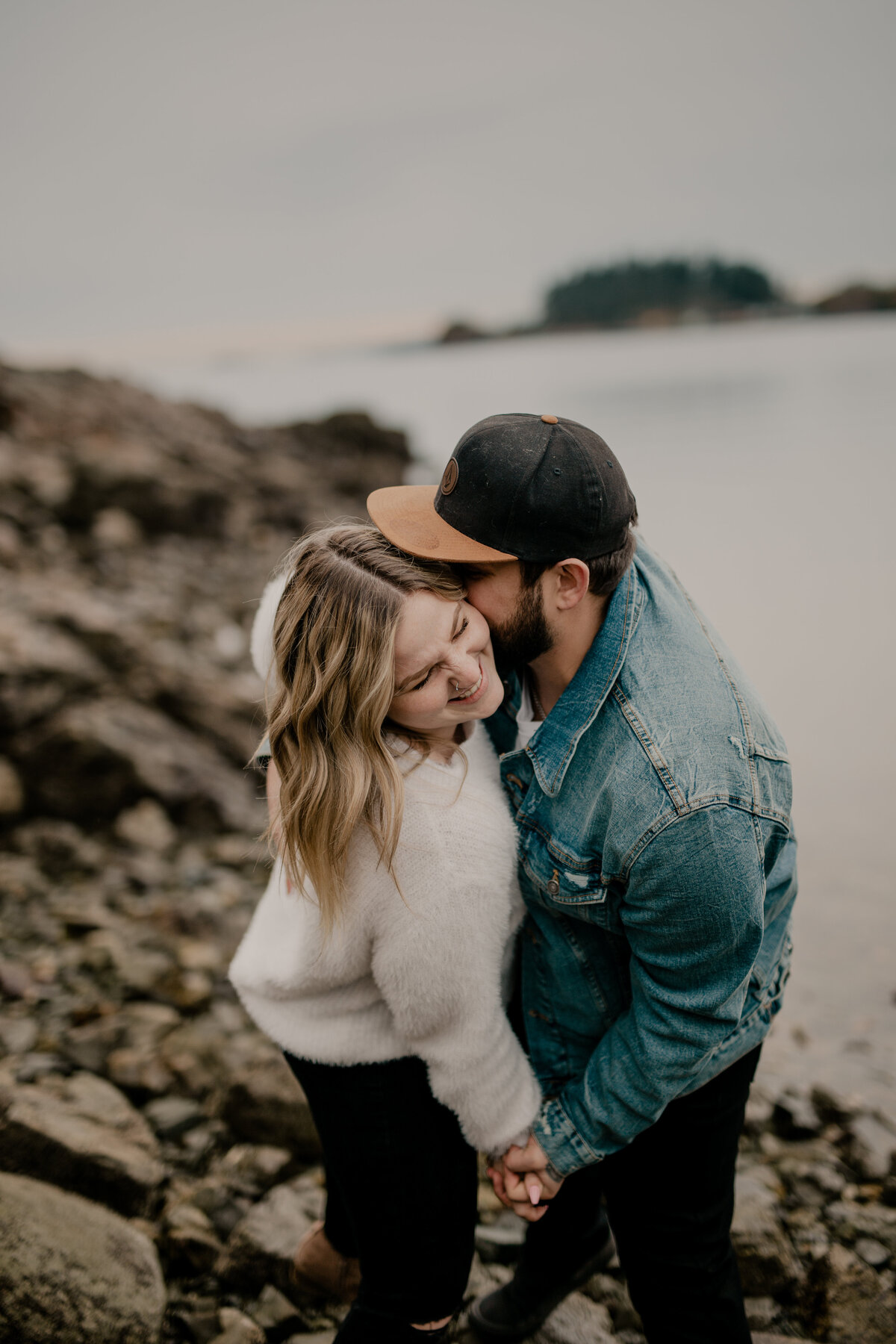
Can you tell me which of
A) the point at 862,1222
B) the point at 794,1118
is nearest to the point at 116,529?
the point at 794,1118

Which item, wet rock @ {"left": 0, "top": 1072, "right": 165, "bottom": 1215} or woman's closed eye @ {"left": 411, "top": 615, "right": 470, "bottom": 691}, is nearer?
woman's closed eye @ {"left": 411, "top": 615, "right": 470, "bottom": 691}

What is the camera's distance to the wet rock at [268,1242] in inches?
114

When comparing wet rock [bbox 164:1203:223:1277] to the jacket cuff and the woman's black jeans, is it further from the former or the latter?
the jacket cuff

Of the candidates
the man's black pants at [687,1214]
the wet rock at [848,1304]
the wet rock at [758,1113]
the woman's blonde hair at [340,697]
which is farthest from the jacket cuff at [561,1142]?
the wet rock at [758,1113]

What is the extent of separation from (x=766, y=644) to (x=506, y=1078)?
10.4 metres

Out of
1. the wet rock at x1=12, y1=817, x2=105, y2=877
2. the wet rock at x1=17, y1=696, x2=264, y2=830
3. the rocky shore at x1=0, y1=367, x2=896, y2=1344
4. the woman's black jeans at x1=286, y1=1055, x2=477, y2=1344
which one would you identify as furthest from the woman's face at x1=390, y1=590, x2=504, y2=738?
the wet rock at x1=17, y1=696, x2=264, y2=830

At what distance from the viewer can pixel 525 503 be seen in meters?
1.97

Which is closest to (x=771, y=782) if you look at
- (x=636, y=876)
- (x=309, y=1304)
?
(x=636, y=876)

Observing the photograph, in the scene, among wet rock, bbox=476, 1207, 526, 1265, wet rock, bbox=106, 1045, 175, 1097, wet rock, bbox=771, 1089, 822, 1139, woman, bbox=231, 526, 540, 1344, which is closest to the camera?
woman, bbox=231, 526, 540, 1344

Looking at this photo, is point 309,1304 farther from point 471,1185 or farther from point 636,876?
point 636,876

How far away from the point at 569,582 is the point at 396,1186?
1528 mm

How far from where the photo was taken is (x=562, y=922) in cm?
224

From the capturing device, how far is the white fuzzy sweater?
→ 6.41ft

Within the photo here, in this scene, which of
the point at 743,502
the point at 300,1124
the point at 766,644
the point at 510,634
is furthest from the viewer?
the point at 743,502
